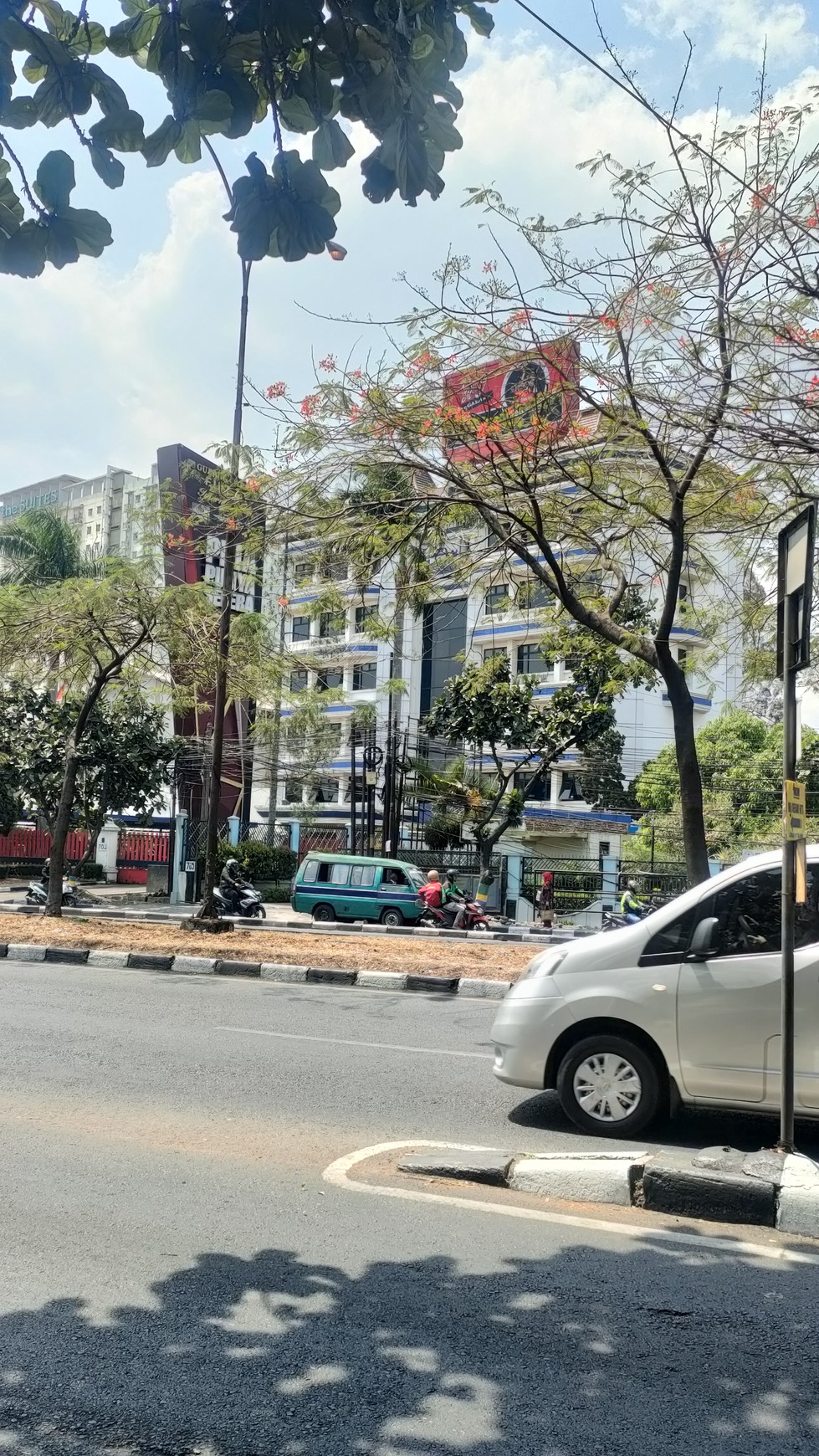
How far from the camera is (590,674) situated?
2784cm

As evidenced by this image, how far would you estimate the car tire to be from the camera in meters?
5.87

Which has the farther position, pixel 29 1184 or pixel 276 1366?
pixel 29 1184

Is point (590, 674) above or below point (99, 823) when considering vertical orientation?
above

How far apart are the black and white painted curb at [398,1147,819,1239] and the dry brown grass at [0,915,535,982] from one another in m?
6.97

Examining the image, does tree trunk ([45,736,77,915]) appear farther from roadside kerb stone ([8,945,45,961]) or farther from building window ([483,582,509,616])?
building window ([483,582,509,616])

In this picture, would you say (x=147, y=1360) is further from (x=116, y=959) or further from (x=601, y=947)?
(x=116, y=959)

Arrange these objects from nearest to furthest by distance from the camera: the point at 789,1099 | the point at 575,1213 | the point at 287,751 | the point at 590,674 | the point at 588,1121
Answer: the point at 575,1213, the point at 789,1099, the point at 588,1121, the point at 590,674, the point at 287,751

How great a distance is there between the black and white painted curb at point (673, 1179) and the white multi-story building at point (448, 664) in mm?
6270

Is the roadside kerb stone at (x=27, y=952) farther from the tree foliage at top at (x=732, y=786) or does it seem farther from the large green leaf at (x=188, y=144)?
the tree foliage at top at (x=732, y=786)

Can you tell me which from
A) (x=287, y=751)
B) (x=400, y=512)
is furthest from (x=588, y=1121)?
(x=287, y=751)

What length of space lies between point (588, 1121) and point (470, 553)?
6.01 m

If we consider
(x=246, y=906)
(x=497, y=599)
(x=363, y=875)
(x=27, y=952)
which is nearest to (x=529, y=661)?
(x=363, y=875)

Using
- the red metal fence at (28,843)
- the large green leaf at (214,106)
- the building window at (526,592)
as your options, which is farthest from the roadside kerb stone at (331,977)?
the red metal fence at (28,843)

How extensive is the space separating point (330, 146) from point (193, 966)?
36.8 feet
